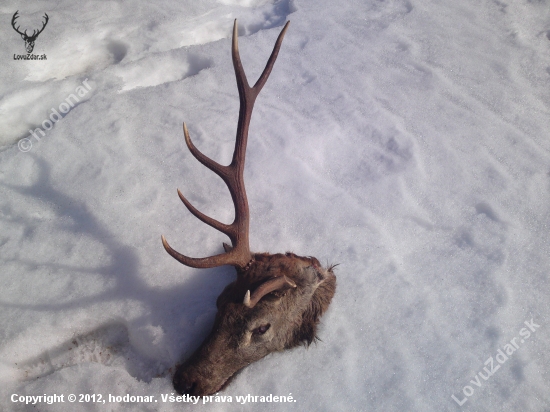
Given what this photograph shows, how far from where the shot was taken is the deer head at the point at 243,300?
226cm

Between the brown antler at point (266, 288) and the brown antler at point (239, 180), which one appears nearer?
the brown antler at point (266, 288)

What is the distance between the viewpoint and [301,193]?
132 inches

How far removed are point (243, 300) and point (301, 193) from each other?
1.44 metres

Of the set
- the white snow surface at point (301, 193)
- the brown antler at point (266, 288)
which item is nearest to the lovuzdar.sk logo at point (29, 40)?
the white snow surface at point (301, 193)

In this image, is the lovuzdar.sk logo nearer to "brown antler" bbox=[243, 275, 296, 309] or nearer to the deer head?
the deer head

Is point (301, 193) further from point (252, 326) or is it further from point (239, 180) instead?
point (252, 326)

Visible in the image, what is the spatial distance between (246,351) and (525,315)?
2.02 m

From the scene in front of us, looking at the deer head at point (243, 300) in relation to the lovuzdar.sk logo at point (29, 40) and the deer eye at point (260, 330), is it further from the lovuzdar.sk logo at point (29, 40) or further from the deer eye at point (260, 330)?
the lovuzdar.sk logo at point (29, 40)

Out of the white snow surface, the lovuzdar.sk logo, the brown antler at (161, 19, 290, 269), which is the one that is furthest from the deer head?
the lovuzdar.sk logo

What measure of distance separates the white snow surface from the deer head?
8.6 inches

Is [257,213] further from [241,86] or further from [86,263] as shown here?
[86,263]

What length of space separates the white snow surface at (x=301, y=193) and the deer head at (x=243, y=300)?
22cm

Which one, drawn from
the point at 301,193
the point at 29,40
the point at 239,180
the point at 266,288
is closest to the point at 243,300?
the point at 266,288

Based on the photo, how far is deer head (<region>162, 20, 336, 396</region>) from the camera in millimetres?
2256
